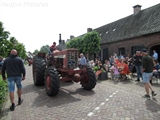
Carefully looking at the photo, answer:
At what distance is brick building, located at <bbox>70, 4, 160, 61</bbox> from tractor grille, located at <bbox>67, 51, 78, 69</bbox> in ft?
37.1

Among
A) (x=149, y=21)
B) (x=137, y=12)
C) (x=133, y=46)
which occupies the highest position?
(x=137, y=12)

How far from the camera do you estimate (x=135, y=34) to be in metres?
18.6

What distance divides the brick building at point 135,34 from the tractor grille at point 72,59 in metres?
11.3

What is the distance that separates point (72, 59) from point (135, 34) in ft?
44.5

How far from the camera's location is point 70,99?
19.8ft

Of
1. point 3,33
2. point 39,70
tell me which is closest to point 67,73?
point 39,70

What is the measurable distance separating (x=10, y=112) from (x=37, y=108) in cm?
78

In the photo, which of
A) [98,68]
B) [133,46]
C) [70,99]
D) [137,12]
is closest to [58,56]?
[70,99]

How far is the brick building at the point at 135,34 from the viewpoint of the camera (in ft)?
54.7

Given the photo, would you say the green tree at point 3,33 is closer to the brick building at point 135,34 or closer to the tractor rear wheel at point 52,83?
the brick building at point 135,34

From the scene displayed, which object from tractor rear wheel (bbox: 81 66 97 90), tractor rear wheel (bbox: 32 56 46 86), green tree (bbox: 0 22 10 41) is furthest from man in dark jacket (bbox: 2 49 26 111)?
green tree (bbox: 0 22 10 41)

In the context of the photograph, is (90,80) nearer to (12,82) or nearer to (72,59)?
(72,59)

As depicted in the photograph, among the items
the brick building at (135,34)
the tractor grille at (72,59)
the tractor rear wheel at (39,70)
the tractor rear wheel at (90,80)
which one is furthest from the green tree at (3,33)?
the tractor rear wheel at (90,80)

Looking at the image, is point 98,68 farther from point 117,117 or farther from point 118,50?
point 118,50
